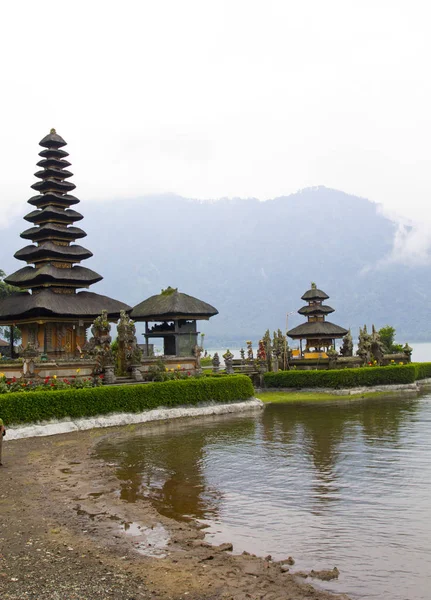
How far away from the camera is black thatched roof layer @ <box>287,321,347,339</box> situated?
56.5 meters

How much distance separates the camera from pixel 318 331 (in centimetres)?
5634

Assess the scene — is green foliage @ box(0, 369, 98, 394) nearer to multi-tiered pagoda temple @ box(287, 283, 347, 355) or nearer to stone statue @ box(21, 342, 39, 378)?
stone statue @ box(21, 342, 39, 378)

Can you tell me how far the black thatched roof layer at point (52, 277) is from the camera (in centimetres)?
4316

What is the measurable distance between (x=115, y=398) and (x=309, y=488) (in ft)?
52.0

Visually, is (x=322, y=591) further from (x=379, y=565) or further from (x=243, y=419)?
(x=243, y=419)

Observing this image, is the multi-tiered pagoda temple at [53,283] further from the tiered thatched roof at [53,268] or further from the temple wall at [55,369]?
the temple wall at [55,369]

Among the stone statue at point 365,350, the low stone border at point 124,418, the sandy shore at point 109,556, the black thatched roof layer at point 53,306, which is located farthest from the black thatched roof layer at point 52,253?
the sandy shore at point 109,556

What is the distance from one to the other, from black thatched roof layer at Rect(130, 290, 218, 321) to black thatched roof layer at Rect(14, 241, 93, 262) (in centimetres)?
614

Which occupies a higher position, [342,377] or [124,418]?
[342,377]

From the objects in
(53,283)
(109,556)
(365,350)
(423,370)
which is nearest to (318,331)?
(365,350)

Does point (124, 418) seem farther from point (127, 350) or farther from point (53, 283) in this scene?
point (53, 283)

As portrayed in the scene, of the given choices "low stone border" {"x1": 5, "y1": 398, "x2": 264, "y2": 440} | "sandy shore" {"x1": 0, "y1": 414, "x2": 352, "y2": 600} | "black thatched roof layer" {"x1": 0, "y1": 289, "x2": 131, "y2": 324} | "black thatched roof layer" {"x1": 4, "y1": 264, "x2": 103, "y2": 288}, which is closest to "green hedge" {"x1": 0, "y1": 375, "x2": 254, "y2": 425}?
"low stone border" {"x1": 5, "y1": 398, "x2": 264, "y2": 440}

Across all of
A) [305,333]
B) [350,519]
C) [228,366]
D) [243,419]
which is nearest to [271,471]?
[350,519]

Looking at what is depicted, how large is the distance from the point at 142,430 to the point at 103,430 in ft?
5.94
